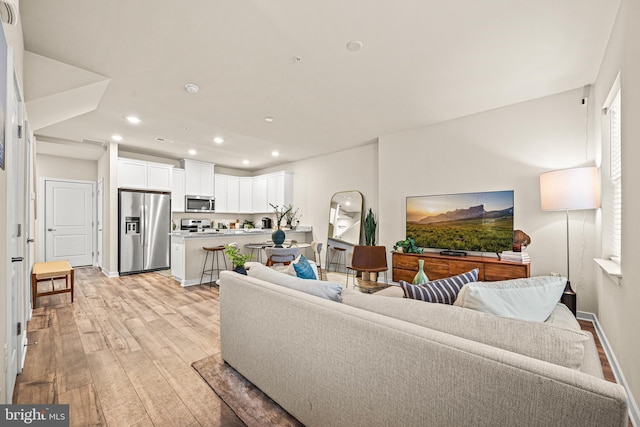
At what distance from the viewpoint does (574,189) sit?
2936mm

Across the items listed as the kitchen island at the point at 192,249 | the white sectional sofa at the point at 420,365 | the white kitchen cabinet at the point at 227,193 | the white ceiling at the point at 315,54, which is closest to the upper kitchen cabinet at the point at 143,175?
the white kitchen cabinet at the point at 227,193

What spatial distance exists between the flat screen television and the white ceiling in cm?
120

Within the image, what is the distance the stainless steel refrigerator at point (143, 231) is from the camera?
5637 millimetres

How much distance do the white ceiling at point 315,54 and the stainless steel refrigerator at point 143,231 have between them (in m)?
1.85

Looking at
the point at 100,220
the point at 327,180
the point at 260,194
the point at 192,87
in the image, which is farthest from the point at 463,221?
the point at 100,220

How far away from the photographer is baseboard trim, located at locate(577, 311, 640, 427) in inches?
65.3

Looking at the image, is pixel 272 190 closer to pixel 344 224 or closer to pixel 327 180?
pixel 327 180

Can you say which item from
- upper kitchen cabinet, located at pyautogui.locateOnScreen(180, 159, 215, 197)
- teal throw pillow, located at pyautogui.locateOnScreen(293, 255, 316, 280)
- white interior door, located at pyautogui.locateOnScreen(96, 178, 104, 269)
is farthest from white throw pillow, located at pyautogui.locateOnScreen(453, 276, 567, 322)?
white interior door, located at pyautogui.locateOnScreen(96, 178, 104, 269)

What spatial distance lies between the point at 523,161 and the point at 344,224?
3214mm

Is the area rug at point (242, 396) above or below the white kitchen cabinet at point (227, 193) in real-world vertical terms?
below

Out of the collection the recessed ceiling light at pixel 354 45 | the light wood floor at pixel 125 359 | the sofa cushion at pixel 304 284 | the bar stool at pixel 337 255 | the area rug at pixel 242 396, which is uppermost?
the recessed ceiling light at pixel 354 45

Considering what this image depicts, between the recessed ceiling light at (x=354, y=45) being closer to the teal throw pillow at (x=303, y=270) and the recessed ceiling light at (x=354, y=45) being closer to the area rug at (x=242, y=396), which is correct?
the teal throw pillow at (x=303, y=270)

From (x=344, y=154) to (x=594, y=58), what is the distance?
3.98m

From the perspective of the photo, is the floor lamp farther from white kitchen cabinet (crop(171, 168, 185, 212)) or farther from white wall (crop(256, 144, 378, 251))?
white kitchen cabinet (crop(171, 168, 185, 212))
